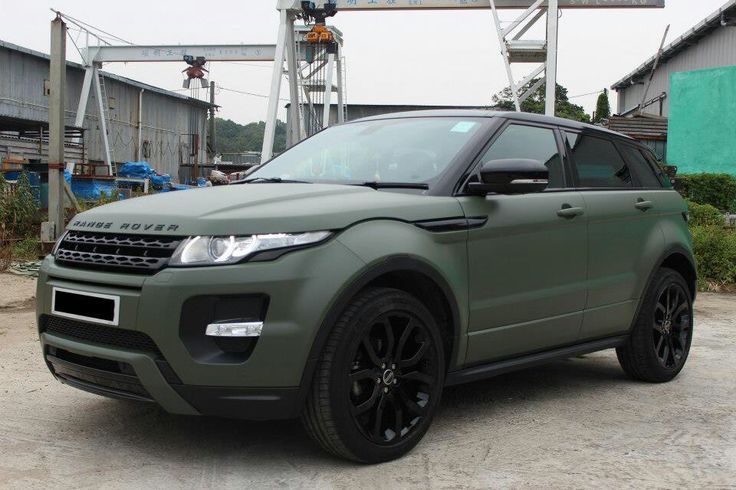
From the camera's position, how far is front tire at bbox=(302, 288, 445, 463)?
11.2 feet

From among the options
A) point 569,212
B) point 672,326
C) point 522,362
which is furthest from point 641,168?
point 522,362

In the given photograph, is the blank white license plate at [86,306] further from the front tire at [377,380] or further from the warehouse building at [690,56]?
the warehouse building at [690,56]

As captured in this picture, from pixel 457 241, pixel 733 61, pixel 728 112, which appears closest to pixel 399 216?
pixel 457 241

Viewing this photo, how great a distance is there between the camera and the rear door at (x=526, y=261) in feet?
13.6

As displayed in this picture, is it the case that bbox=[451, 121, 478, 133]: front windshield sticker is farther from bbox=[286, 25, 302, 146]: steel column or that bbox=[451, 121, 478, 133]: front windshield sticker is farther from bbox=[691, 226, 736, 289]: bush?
bbox=[286, 25, 302, 146]: steel column

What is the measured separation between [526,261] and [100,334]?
2.21m

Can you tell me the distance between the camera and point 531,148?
479cm

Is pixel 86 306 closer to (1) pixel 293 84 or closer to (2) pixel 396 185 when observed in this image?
(2) pixel 396 185

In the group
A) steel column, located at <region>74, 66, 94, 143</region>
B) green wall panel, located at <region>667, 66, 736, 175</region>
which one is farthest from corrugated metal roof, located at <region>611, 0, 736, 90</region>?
steel column, located at <region>74, 66, 94, 143</region>

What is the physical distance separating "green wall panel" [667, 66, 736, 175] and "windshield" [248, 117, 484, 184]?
17675 mm

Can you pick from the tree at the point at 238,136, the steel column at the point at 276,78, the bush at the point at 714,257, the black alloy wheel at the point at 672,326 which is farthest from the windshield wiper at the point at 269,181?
the tree at the point at 238,136

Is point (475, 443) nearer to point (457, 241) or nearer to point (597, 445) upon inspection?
point (597, 445)

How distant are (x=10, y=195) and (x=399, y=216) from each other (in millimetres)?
10558

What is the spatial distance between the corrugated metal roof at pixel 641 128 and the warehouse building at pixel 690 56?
77 cm
